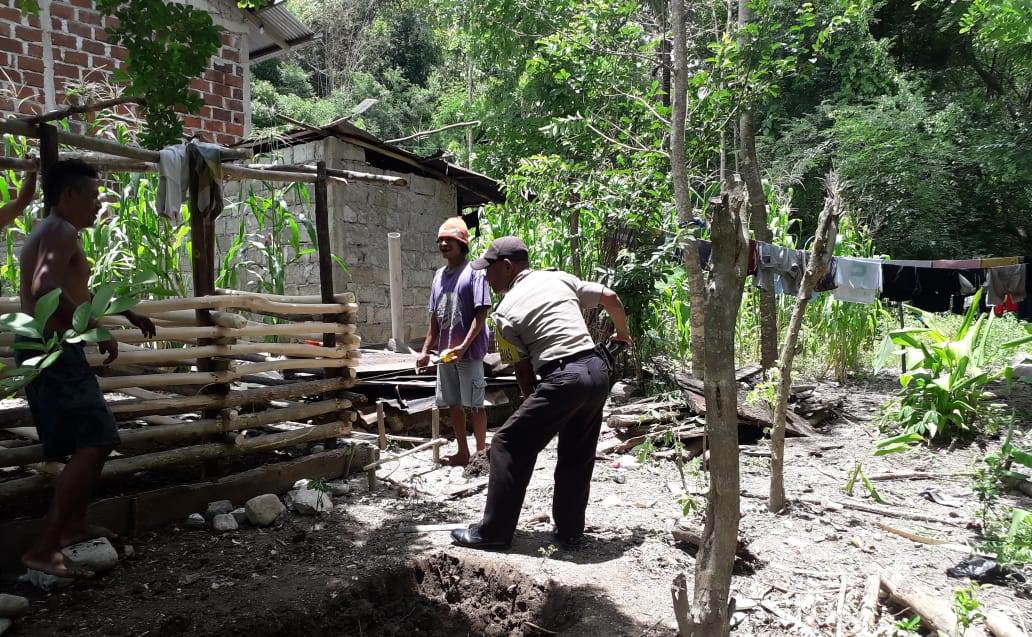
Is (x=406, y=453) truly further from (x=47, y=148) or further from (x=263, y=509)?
(x=47, y=148)

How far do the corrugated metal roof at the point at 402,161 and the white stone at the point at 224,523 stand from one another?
4.41m

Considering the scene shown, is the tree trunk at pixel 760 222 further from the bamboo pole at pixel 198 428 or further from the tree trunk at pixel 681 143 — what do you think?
the bamboo pole at pixel 198 428

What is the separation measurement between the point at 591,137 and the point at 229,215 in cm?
510

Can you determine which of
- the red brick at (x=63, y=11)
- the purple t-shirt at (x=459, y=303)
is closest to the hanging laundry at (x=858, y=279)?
the purple t-shirt at (x=459, y=303)

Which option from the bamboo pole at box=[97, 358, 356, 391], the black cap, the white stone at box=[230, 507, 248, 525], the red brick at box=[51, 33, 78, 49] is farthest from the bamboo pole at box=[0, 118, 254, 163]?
the red brick at box=[51, 33, 78, 49]

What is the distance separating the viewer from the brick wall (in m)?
8.16

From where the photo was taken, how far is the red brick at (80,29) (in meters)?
8.64

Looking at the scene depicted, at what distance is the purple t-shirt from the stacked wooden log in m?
0.68

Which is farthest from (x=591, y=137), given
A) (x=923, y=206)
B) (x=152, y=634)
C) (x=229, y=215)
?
(x=923, y=206)

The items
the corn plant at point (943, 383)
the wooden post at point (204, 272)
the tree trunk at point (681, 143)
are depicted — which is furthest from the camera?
the tree trunk at point (681, 143)

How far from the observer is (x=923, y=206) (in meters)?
13.6

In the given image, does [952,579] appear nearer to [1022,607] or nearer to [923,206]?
[1022,607]

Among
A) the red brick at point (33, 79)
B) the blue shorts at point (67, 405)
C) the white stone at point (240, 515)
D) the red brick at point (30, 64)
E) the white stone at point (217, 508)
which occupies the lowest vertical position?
the white stone at point (240, 515)

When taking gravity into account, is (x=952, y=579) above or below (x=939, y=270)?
below
